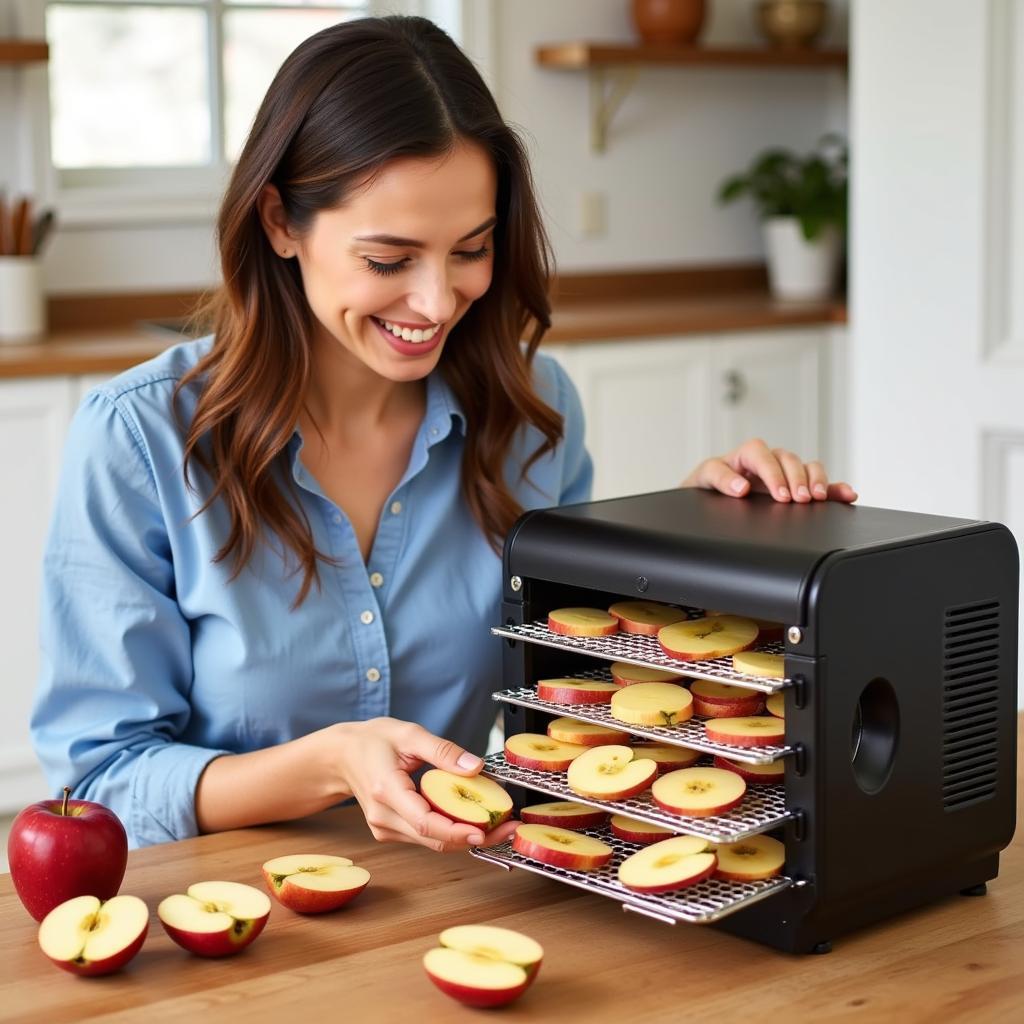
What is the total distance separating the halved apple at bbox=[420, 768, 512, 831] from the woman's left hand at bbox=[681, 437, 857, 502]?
1.12 feet

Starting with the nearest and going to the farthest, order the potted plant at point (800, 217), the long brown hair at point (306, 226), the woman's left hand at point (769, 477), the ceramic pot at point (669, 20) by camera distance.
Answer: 1. the woman's left hand at point (769, 477)
2. the long brown hair at point (306, 226)
3. the ceramic pot at point (669, 20)
4. the potted plant at point (800, 217)

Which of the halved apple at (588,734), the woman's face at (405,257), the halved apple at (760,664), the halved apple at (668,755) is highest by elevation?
the woman's face at (405,257)

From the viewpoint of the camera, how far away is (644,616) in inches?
46.5

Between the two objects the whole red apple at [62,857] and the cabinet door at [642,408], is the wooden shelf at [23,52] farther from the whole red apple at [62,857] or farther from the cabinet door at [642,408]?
the whole red apple at [62,857]

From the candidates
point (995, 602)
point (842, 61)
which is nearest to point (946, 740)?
point (995, 602)

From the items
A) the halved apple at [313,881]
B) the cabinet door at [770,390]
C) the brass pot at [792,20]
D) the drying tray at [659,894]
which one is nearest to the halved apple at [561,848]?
the drying tray at [659,894]

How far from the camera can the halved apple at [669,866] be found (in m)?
1.01

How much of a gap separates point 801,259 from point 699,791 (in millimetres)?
3336

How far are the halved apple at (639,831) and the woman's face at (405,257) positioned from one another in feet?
1.59

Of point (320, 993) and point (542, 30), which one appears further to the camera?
point (542, 30)

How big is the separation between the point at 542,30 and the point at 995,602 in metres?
3.19

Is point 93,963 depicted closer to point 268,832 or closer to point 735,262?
point 268,832

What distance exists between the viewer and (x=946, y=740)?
3.62ft

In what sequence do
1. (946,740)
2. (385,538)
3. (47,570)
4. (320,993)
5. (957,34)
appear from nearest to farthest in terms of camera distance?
(320,993) → (946,740) → (47,570) → (385,538) → (957,34)
